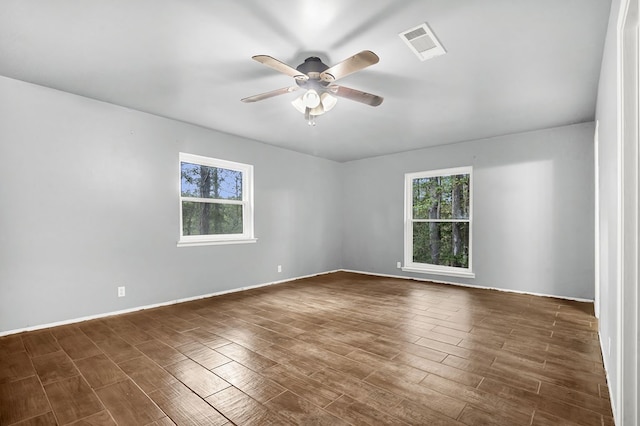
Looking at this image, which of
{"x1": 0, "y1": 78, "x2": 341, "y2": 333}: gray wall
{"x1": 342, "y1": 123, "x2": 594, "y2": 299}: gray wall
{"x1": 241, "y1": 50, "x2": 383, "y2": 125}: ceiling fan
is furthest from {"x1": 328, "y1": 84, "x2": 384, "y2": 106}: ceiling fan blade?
{"x1": 342, "y1": 123, "x2": 594, "y2": 299}: gray wall

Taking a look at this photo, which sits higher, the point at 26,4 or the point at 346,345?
the point at 26,4

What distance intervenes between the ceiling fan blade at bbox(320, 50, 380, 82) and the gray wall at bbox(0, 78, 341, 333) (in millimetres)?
2572

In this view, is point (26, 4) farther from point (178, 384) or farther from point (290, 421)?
point (290, 421)

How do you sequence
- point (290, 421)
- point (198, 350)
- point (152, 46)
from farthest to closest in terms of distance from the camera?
point (198, 350) → point (152, 46) → point (290, 421)

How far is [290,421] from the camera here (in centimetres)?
166

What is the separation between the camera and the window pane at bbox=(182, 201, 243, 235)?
168 inches

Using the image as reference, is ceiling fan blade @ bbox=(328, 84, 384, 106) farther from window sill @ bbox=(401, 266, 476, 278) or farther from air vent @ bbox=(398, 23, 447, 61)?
window sill @ bbox=(401, 266, 476, 278)

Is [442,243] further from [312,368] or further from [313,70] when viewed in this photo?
[313,70]

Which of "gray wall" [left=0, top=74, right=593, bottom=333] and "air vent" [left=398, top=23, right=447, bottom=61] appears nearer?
"air vent" [left=398, top=23, right=447, bottom=61]

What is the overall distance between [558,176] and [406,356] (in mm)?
3617

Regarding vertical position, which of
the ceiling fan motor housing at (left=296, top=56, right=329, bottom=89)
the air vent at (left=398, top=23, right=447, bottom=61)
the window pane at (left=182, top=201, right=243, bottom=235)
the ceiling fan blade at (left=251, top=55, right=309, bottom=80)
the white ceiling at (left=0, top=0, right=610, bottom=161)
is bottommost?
the window pane at (left=182, top=201, right=243, bottom=235)

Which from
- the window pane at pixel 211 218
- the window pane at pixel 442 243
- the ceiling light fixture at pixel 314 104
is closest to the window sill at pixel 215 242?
the window pane at pixel 211 218

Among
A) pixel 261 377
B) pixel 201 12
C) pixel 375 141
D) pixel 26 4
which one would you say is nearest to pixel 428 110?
pixel 375 141

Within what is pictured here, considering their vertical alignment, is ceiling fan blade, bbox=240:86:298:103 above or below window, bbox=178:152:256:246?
above
